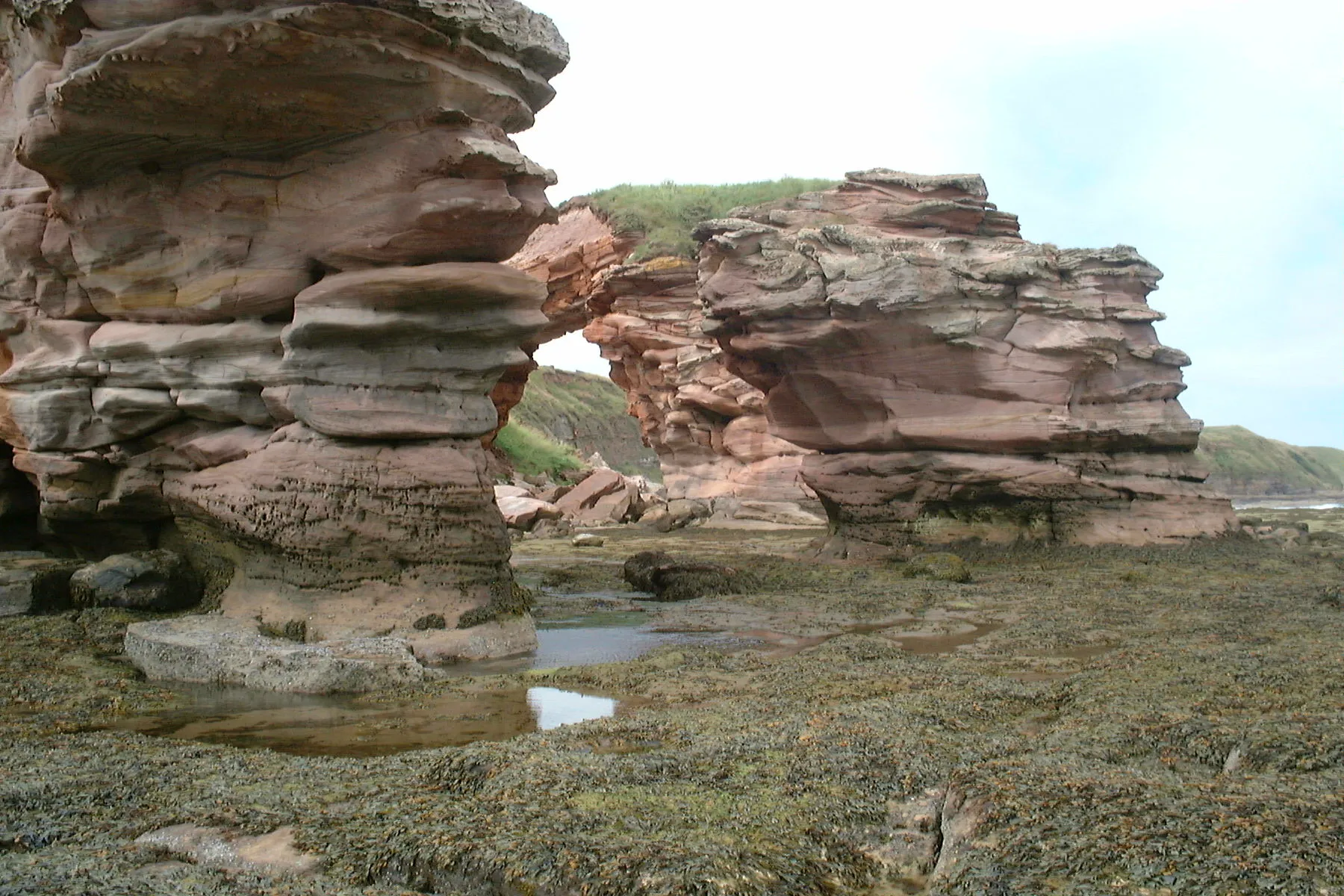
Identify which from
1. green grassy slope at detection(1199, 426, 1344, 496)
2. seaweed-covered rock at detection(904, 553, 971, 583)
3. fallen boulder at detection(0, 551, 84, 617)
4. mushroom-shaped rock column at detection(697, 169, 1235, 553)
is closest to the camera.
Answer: fallen boulder at detection(0, 551, 84, 617)

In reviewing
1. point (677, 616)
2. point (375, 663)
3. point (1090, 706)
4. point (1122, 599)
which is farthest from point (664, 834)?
point (1122, 599)

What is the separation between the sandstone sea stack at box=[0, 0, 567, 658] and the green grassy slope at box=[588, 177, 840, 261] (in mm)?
18874

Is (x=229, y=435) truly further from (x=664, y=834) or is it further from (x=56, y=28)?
(x=664, y=834)

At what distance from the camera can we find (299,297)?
29.8 ft

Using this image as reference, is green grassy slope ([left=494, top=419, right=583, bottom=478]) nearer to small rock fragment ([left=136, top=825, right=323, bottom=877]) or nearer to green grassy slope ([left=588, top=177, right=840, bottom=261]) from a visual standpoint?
green grassy slope ([left=588, top=177, right=840, bottom=261])

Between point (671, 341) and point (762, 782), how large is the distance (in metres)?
25.4

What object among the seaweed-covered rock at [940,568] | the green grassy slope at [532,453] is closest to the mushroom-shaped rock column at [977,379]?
the seaweed-covered rock at [940,568]

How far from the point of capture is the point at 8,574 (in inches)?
361

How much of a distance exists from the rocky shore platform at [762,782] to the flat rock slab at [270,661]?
0.28 meters

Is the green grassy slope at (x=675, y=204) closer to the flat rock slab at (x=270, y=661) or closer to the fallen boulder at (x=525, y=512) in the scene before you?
the fallen boulder at (x=525, y=512)

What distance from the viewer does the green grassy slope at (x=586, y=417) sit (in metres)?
57.4

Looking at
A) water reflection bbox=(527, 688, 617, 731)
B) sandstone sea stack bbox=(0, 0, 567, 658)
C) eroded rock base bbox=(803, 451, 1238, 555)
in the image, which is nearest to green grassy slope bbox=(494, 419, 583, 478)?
eroded rock base bbox=(803, 451, 1238, 555)

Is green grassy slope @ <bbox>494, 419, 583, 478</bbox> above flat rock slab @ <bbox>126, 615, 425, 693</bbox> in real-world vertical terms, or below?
above

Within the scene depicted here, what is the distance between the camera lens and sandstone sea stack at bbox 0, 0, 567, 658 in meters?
8.38
